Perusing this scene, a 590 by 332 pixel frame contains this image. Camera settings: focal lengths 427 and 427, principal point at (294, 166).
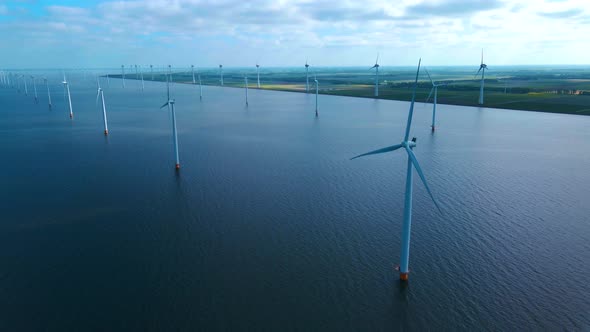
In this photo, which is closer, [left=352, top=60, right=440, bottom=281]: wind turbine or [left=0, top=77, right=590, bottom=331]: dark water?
[left=0, top=77, right=590, bottom=331]: dark water

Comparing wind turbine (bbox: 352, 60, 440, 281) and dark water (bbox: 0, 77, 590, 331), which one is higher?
wind turbine (bbox: 352, 60, 440, 281)

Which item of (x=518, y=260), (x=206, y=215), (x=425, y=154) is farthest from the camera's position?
(x=425, y=154)

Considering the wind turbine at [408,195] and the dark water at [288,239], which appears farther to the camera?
the wind turbine at [408,195]

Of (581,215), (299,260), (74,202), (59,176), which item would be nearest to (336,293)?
(299,260)

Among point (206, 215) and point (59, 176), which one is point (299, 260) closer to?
point (206, 215)

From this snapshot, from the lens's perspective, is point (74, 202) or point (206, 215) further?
point (74, 202)

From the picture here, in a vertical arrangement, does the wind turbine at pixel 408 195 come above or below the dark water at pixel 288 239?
above

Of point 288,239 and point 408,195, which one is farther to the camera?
point 288,239

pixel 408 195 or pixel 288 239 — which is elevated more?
pixel 408 195
